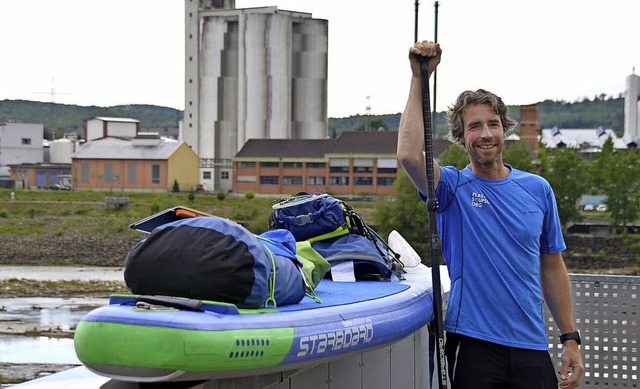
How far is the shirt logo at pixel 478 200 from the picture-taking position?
10.0 feet

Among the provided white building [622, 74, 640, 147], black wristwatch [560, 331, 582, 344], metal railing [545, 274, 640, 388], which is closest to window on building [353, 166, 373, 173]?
white building [622, 74, 640, 147]

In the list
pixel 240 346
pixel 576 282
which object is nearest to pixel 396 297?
pixel 240 346

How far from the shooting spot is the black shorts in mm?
3018

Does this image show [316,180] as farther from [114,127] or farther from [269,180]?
[114,127]

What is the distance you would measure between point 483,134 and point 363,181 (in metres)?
60.8

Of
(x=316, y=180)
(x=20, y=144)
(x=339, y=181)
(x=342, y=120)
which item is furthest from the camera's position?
(x=342, y=120)

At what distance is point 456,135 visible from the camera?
3.21m

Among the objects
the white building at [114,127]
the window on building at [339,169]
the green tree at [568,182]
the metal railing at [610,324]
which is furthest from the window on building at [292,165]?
the metal railing at [610,324]

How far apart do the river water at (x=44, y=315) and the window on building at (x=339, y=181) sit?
27.5 metres

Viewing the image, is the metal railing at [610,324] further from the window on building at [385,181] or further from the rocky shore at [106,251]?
the window on building at [385,181]

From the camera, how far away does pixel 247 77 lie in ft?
274

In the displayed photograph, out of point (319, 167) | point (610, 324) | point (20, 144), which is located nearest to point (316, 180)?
point (319, 167)

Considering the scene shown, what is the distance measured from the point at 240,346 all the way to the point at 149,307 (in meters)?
0.27

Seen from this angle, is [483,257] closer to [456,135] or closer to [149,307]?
[456,135]
